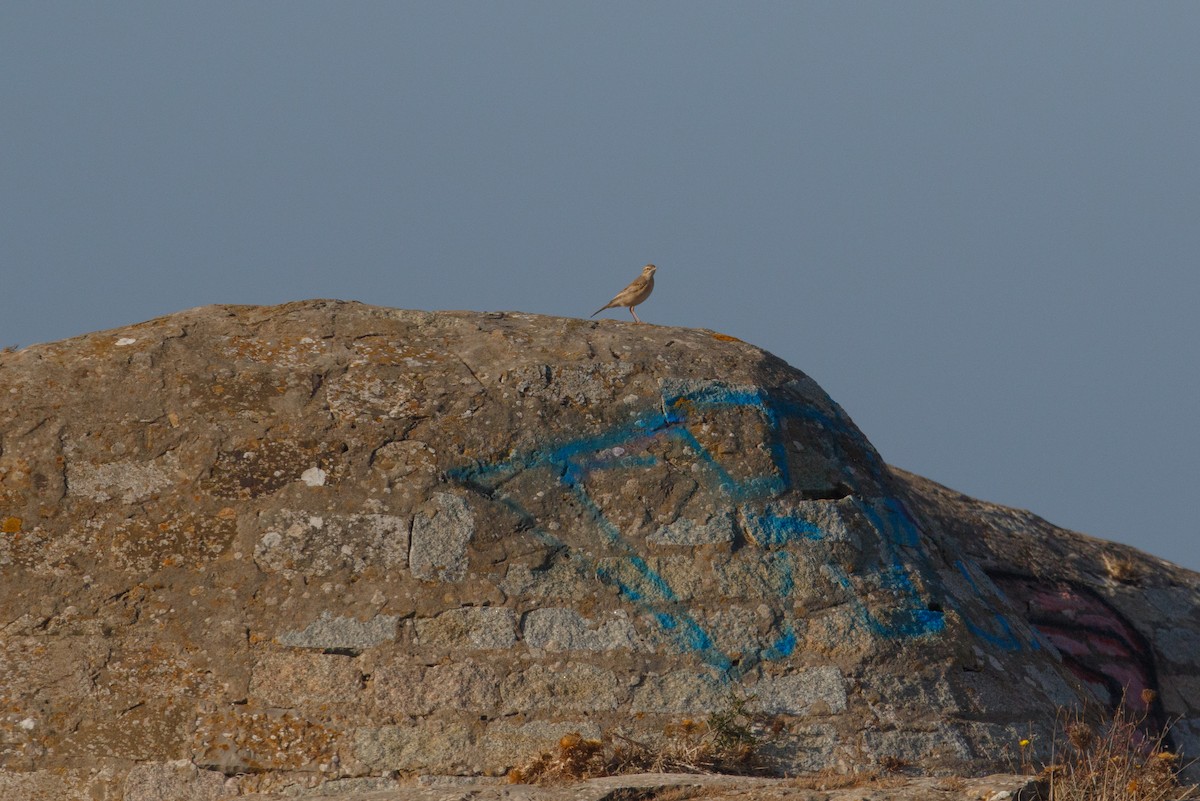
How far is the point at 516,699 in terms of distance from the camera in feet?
18.6

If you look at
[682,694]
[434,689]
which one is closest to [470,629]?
[434,689]

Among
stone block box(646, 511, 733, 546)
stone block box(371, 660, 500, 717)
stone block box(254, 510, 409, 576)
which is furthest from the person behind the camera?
stone block box(646, 511, 733, 546)

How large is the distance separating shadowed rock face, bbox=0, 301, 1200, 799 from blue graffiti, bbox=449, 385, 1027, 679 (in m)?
0.01

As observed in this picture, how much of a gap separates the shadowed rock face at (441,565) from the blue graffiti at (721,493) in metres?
0.01

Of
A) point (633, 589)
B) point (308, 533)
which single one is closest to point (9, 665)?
point (308, 533)

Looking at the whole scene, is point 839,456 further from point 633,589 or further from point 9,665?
point 9,665

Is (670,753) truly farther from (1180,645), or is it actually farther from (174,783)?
(1180,645)

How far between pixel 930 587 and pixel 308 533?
2789 mm

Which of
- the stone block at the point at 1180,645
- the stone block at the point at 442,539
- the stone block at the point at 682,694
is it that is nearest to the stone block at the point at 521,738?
the stone block at the point at 682,694

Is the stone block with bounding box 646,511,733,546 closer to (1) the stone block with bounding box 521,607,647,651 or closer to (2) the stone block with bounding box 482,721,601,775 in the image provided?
(1) the stone block with bounding box 521,607,647,651

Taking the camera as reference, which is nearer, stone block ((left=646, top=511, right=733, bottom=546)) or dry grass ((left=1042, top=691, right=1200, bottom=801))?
dry grass ((left=1042, top=691, right=1200, bottom=801))

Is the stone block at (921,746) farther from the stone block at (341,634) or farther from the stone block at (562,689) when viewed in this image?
the stone block at (341,634)

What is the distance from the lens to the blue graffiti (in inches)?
235

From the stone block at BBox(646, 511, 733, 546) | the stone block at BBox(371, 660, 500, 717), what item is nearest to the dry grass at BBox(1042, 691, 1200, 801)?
the stone block at BBox(646, 511, 733, 546)
